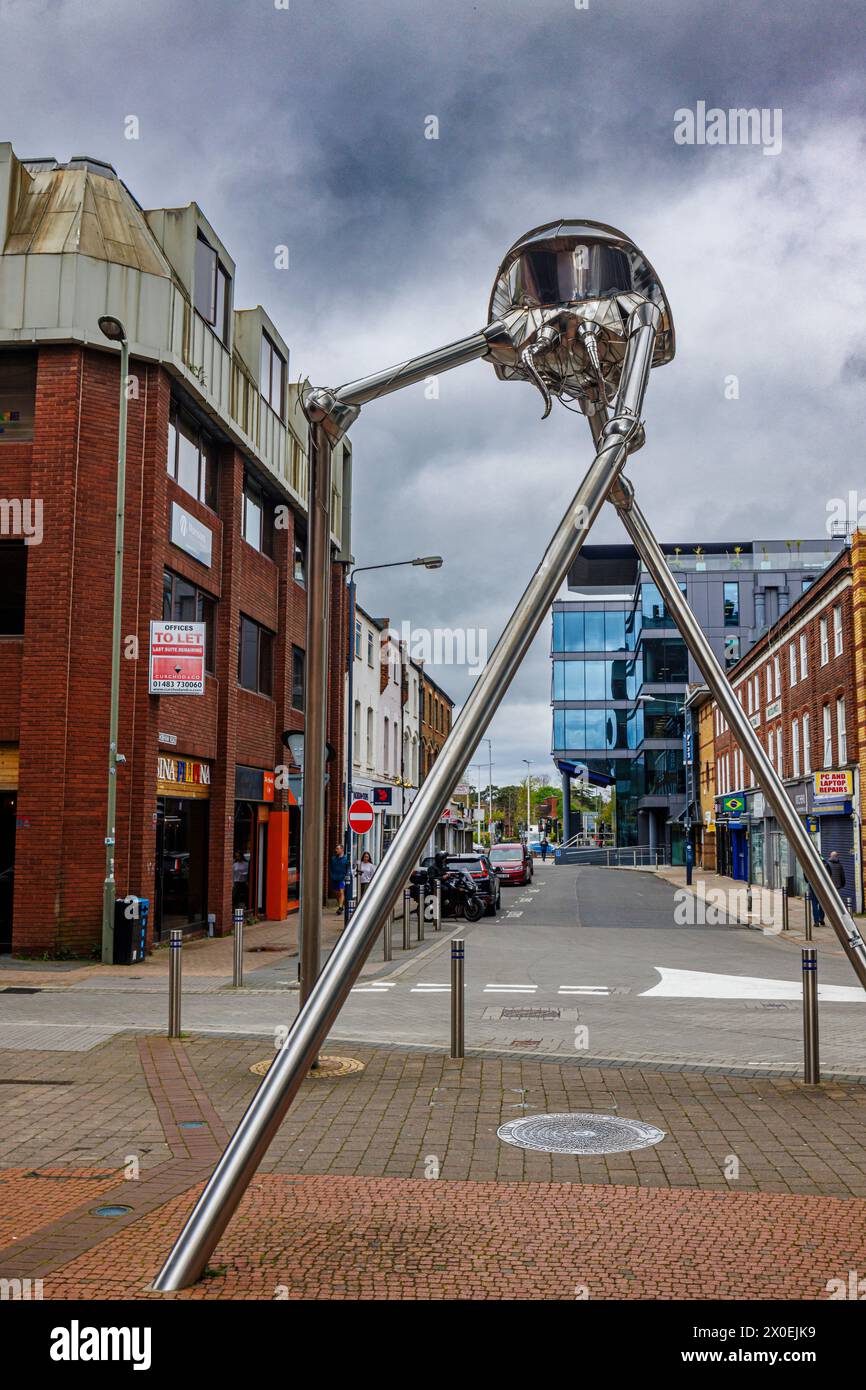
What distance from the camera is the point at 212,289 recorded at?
22.3m

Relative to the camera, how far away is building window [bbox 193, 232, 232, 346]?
21.6 meters

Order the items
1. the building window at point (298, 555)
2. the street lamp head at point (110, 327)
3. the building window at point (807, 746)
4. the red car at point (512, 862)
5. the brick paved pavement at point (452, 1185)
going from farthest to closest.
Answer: the red car at point (512, 862) < the building window at point (807, 746) < the building window at point (298, 555) < the street lamp head at point (110, 327) < the brick paved pavement at point (452, 1185)

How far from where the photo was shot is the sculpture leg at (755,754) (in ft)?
18.9

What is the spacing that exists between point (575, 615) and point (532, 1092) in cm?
7795

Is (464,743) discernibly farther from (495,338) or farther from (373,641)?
(373,641)

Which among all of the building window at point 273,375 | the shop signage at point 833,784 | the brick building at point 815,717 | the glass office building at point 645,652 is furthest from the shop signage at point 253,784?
the glass office building at point 645,652

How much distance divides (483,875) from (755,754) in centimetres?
2432

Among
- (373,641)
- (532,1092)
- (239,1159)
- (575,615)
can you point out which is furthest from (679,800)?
(239,1159)

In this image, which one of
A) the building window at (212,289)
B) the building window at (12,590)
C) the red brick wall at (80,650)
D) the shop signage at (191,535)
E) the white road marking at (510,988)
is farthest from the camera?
the building window at (212,289)

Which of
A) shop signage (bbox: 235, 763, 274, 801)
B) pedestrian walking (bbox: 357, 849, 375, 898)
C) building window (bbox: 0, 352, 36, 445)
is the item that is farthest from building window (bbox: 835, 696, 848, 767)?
building window (bbox: 0, 352, 36, 445)

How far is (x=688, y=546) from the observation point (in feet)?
288

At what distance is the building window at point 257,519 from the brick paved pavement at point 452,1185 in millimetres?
17307

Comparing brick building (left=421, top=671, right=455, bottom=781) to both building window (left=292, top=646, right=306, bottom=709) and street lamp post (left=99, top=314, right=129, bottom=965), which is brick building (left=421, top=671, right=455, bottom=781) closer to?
building window (left=292, top=646, right=306, bottom=709)

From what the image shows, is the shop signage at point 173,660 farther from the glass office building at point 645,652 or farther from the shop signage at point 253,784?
the glass office building at point 645,652
